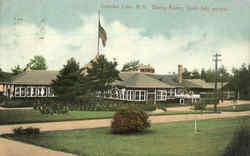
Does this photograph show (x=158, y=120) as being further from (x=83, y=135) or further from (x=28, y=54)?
(x=28, y=54)

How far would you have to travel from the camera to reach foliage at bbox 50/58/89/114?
A: 7.98 metres

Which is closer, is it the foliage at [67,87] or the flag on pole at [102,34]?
the flag on pole at [102,34]

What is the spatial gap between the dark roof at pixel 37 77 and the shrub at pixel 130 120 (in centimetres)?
240

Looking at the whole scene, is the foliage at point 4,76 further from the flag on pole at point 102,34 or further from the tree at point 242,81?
the tree at point 242,81

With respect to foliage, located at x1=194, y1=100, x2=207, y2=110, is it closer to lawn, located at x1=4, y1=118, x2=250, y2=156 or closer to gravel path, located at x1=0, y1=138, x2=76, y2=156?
lawn, located at x1=4, y1=118, x2=250, y2=156

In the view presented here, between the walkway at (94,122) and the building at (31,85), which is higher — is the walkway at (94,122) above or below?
below

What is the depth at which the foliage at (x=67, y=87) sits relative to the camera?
314 inches

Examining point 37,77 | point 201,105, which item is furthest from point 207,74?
point 37,77

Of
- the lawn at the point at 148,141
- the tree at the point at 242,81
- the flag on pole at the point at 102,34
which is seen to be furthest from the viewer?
the tree at the point at 242,81

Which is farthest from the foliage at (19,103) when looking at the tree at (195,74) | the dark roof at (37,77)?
the tree at (195,74)

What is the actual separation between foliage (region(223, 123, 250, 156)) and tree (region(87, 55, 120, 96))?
3.80 m

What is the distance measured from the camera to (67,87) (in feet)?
26.8

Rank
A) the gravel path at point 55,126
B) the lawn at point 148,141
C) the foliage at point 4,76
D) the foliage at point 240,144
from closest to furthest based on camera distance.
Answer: the foliage at point 240,144, the gravel path at point 55,126, the lawn at point 148,141, the foliage at point 4,76

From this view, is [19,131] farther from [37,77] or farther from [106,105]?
[106,105]
